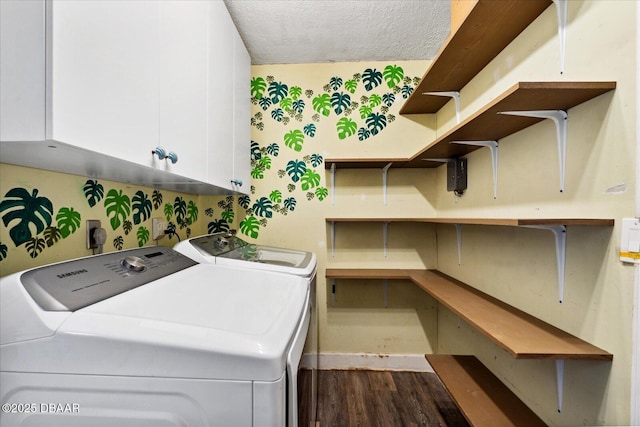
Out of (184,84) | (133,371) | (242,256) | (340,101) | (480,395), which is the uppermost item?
(340,101)

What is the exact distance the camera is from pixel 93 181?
1198mm

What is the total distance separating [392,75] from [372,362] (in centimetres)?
229

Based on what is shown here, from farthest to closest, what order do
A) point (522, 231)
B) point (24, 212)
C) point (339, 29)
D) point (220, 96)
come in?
point (339, 29) < point (220, 96) < point (522, 231) < point (24, 212)

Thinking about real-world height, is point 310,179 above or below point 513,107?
below

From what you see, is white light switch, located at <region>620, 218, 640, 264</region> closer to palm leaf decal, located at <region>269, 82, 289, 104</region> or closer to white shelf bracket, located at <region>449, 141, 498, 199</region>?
white shelf bracket, located at <region>449, 141, 498, 199</region>

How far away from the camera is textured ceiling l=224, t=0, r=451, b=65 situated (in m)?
1.64

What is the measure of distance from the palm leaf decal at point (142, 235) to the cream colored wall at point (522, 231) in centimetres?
88

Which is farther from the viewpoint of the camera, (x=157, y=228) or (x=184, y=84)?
(x=157, y=228)

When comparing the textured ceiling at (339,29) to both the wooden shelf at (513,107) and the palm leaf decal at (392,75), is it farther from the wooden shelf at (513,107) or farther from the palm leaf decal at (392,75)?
the wooden shelf at (513,107)

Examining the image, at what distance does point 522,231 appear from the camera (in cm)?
130

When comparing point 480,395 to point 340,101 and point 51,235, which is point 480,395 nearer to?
point 51,235

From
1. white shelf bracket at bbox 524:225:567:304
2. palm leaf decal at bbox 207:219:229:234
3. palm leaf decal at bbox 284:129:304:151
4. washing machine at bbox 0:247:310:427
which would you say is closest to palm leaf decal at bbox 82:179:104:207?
washing machine at bbox 0:247:310:427

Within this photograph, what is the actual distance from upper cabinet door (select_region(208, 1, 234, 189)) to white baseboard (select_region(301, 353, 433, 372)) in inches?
62.7

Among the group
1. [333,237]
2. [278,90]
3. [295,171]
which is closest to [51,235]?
[295,171]
